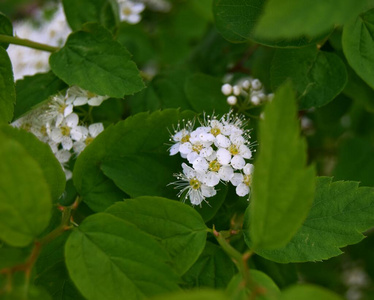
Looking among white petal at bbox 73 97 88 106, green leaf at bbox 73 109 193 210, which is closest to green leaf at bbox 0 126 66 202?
green leaf at bbox 73 109 193 210

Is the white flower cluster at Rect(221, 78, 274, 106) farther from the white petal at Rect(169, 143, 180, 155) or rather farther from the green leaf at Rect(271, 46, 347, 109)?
the white petal at Rect(169, 143, 180, 155)

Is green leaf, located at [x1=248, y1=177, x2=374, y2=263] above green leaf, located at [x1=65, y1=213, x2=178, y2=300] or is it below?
below

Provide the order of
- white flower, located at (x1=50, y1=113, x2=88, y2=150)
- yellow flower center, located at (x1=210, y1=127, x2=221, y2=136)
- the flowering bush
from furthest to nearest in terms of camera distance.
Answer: white flower, located at (x1=50, y1=113, x2=88, y2=150), yellow flower center, located at (x1=210, y1=127, x2=221, y2=136), the flowering bush

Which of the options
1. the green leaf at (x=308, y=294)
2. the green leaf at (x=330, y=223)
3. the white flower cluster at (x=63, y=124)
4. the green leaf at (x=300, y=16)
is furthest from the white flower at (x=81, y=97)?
the green leaf at (x=308, y=294)

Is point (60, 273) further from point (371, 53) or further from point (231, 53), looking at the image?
point (231, 53)

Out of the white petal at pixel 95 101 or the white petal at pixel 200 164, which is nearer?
the white petal at pixel 200 164

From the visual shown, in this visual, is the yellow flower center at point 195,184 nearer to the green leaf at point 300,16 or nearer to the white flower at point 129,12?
the green leaf at point 300,16

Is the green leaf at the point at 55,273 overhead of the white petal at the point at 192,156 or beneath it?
beneath

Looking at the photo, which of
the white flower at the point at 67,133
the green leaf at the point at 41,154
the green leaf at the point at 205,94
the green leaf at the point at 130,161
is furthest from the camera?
the green leaf at the point at 205,94
